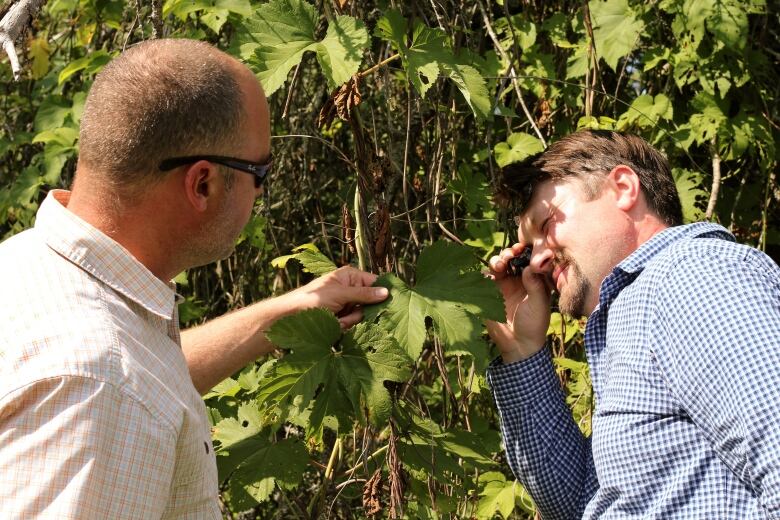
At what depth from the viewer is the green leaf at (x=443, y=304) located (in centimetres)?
197

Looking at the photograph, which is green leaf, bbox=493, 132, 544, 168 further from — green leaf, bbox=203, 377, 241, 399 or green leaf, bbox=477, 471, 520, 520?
green leaf, bbox=203, 377, 241, 399

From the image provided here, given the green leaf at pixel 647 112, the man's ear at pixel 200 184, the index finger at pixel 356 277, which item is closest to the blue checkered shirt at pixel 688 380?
the index finger at pixel 356 277

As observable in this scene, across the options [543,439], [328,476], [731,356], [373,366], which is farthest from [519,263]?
[731,356]

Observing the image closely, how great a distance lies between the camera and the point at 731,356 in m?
1.53

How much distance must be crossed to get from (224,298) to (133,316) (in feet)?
8.01

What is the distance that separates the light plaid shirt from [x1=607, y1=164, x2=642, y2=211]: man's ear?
1.05 meters

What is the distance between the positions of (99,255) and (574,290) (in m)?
1.08

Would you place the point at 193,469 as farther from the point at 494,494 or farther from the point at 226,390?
the point at 494,494

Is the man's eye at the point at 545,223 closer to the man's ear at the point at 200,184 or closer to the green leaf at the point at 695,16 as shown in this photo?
the man's ear at the point at 200,184

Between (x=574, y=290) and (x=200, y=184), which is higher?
(x=200, y=184)

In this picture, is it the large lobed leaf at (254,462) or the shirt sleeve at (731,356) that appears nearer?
the shirt sleeve at (731,356)

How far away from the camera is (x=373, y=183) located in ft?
7.30

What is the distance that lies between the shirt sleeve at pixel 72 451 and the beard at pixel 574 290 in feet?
3.58

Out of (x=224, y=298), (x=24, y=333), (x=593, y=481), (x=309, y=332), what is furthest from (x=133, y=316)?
(x=224, y=298)
